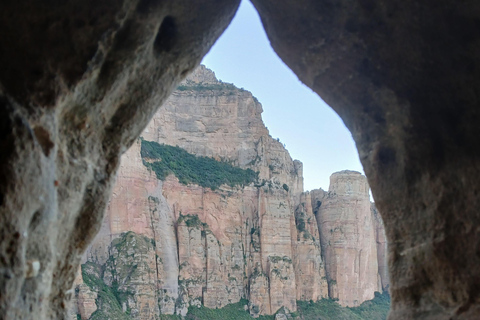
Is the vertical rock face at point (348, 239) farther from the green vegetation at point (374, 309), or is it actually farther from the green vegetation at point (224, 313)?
the green vegetation at point (224, 313)

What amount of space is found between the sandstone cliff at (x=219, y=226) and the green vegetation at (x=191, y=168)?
170 mm

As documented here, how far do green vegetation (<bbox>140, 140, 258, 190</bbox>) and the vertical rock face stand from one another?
487 inches

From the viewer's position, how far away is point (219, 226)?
176ft

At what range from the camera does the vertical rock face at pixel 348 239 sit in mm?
61769

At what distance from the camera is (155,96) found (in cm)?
531

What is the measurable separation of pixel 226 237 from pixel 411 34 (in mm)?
50032

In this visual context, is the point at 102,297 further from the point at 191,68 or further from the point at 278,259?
the point at 191,68

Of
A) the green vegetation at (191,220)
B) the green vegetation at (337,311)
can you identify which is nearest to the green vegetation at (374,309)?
the green vegetation at (337,311)

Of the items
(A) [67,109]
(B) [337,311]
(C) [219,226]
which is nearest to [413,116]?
(A) [67,109]

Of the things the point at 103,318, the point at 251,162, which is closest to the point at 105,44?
the point at 103,318

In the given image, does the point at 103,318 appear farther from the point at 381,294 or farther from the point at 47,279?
the point at 381,294

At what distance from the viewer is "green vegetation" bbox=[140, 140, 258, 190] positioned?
174 feet

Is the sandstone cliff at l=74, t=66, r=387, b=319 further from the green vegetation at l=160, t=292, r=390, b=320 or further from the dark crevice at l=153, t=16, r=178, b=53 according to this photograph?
the dark crevice at l=153, t=16, r=178, b=53

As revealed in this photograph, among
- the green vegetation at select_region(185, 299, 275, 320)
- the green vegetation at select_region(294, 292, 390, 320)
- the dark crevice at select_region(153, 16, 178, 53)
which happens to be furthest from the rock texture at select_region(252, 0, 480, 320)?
the green vegetation at select_region(294, 292, 390, 320)
